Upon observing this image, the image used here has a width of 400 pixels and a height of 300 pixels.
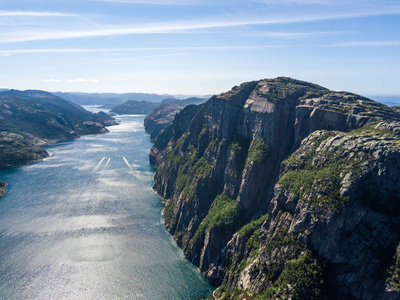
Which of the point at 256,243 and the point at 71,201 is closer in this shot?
the point at 256,243

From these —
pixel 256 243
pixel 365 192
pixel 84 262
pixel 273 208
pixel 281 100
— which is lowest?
pixel 84 262

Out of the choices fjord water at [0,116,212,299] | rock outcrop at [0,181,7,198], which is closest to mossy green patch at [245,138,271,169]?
fjord water at [0,116,212,299]

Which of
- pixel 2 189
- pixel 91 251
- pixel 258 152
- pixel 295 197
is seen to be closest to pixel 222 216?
pixel 258 152

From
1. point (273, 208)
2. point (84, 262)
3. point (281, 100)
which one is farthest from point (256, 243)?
point (84, 262)

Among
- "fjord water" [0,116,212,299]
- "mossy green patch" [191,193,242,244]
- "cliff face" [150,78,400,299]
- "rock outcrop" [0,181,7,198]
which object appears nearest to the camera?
"cliff face" [150,78,400,299]

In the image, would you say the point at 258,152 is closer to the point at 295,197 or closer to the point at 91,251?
Answer: the point at 295,197

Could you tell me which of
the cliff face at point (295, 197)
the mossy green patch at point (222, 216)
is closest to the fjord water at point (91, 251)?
the cliff face at point (295, 197)

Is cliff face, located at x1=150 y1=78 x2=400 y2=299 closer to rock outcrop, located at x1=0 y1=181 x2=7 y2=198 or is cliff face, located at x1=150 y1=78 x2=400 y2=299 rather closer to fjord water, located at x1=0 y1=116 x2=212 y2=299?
fjord water, located at x1=0 y1=116 x2=212 y2=299

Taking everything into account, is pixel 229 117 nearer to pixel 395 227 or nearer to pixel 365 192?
pixel 365 192
